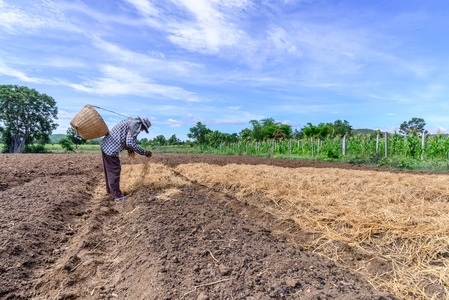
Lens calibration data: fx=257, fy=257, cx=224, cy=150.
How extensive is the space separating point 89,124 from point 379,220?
17.2 ft

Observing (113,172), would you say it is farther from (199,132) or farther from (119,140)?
(199,132)

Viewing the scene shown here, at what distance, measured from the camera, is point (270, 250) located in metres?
2.58

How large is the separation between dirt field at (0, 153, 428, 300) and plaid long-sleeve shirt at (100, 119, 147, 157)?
1134 millimetres

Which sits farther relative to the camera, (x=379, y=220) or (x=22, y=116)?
(x=22, y=116)

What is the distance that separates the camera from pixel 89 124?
5074 millimetres

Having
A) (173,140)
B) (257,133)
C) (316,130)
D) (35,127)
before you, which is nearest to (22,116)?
(35,127)

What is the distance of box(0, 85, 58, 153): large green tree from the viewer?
111 ft

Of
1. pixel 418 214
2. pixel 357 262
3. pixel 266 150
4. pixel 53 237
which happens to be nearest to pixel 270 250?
pixel 357 262

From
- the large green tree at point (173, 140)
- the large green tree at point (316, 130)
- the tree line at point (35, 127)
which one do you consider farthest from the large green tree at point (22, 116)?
the large green tree at point (316, 130)

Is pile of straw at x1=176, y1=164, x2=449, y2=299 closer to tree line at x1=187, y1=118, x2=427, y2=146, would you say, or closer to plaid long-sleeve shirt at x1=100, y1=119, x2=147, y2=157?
plaid long-sleeve shirt at x1=100, y1=119, x2=147, y2=157

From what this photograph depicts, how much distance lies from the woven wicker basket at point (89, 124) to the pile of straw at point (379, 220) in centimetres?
300

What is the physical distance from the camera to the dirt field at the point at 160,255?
2.03 m

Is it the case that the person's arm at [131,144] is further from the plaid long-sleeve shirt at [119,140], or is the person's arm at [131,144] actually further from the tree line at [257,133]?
the tree line at [257,133]

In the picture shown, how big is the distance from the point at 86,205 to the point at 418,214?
5.77 m
